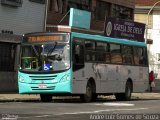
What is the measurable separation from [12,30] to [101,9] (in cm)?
1349

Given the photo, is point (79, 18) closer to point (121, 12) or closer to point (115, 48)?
point (115, 48)

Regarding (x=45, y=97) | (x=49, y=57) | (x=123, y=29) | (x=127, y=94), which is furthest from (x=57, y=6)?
(x=49, y=57)

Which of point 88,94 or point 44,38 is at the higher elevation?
point 44,38

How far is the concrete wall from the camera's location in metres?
34.2

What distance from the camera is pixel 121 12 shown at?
165 feet

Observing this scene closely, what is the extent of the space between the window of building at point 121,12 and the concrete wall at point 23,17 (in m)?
12.1

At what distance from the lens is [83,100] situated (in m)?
25.8

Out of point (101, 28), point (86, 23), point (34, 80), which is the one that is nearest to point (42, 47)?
point (34, 80)

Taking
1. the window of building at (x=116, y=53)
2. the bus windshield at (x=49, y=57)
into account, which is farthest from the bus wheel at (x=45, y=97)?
the window of building at (x=116, y=53)

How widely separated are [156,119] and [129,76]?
1422cm

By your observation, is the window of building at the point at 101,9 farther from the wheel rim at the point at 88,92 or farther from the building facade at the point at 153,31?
the building facade at the point at 153,31

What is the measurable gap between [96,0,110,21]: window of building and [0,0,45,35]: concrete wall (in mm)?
9008

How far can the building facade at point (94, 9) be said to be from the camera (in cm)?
4012

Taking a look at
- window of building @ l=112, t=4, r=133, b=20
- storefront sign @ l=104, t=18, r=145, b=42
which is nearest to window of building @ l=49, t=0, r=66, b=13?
storefront sign @ l=104, t=18, r=145, b=42
